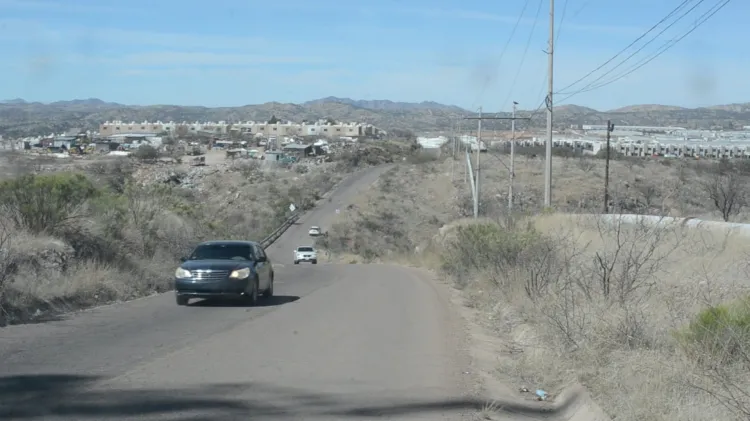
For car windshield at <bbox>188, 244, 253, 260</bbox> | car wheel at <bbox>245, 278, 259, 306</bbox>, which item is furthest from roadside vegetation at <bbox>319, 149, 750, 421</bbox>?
car windshield at <bbox>188, 244, 253, 260</bbox>

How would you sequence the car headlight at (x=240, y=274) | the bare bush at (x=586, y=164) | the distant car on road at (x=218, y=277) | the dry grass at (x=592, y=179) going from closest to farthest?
the distant car on road at (x=218, y=277), the car headlight at (x=240, y=274), the dry grass at (x=592, y=179), the bare bush at (x=586, y=164)

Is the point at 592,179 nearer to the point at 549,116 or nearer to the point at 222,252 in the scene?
the point at 549,116

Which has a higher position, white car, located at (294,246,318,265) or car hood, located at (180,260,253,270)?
car hood, located at (180,260,253,270)

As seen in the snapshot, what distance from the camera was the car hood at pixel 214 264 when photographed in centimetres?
2119

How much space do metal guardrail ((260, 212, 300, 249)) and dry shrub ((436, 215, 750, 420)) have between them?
165 ft

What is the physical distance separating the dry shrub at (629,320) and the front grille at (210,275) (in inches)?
252

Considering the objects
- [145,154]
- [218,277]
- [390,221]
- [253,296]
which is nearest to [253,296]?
[253,296]

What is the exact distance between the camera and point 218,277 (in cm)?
2098

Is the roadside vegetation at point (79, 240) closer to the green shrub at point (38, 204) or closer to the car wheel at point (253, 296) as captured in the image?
the green shrub at point (38, 204)

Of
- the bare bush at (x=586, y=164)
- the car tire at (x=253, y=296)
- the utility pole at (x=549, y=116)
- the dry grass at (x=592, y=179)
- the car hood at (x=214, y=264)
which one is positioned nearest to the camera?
the car hood at (x=214, y=264)

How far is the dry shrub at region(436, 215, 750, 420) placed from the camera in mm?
Result: 8695

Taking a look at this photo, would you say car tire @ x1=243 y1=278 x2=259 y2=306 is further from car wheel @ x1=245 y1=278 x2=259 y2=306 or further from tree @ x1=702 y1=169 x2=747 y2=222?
tree @ x1=702 y1=169 x2=747 y2=222

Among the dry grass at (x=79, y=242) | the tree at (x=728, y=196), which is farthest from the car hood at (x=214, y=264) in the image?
the tree at (x=728, y=196)

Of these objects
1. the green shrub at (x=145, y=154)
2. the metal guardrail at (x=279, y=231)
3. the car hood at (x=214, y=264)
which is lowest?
the metal guardrail at (x=279, y=231)
